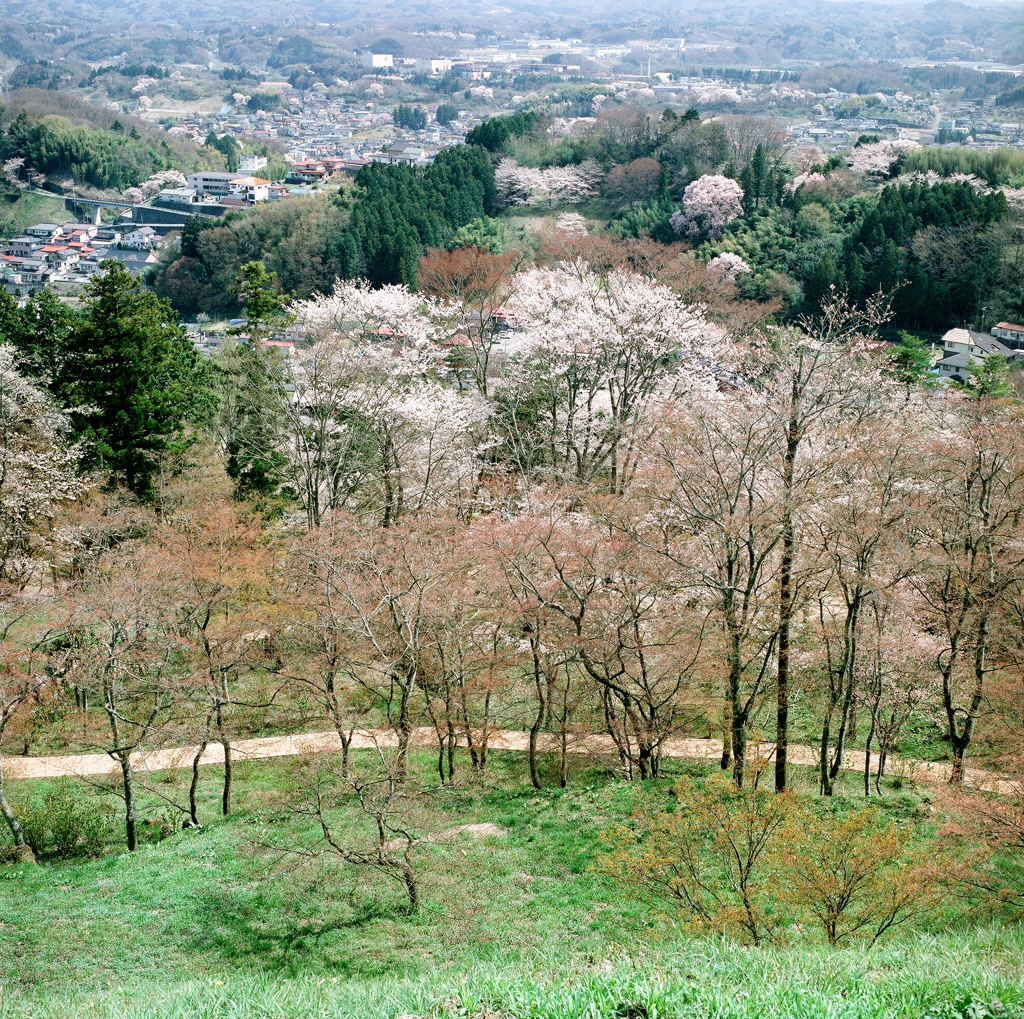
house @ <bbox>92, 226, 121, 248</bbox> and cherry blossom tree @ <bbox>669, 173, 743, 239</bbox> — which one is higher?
cherry blossom tree @ <bbox>669, 173, 743, 239</bbox>

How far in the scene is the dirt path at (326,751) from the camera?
15.0 m

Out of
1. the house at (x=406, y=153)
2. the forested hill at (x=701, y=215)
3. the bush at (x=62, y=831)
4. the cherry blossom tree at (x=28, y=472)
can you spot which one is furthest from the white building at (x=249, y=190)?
the bush at (x=62, y=831)

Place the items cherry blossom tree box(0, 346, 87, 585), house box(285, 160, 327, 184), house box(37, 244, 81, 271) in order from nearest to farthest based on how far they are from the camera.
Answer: cherry blossom tree box(0, 346, 87, 585)
house box(37, 244, 81, 271)
house box(285, 160, 327, 184)

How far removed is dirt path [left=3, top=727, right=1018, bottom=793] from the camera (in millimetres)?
15000

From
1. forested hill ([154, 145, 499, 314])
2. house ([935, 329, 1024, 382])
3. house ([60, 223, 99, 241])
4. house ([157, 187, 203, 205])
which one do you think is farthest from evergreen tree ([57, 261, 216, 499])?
house ([157, 187, 203, 205])

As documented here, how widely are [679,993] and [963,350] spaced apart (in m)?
34.2

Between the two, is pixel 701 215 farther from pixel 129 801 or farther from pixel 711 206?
pixel 129 801

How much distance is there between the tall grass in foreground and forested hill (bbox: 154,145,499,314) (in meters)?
36.6

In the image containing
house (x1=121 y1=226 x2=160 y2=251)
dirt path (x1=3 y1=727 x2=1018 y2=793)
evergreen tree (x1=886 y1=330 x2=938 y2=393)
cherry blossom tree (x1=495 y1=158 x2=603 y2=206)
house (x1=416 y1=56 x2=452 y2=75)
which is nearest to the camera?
A: dirt path (x1=3 y1=727 x2=1018 y2=793)

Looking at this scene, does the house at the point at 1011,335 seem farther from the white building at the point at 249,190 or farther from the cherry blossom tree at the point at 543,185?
the white building at the point at 249,190

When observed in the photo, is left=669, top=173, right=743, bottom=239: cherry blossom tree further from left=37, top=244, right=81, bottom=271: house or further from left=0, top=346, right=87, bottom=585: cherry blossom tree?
left=37, top=244, right=81, bottom=271: house

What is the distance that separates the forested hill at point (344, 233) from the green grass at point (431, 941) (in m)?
31.3

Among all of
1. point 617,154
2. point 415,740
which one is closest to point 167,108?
point 617,154

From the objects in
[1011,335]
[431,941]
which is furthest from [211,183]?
[431,941]
